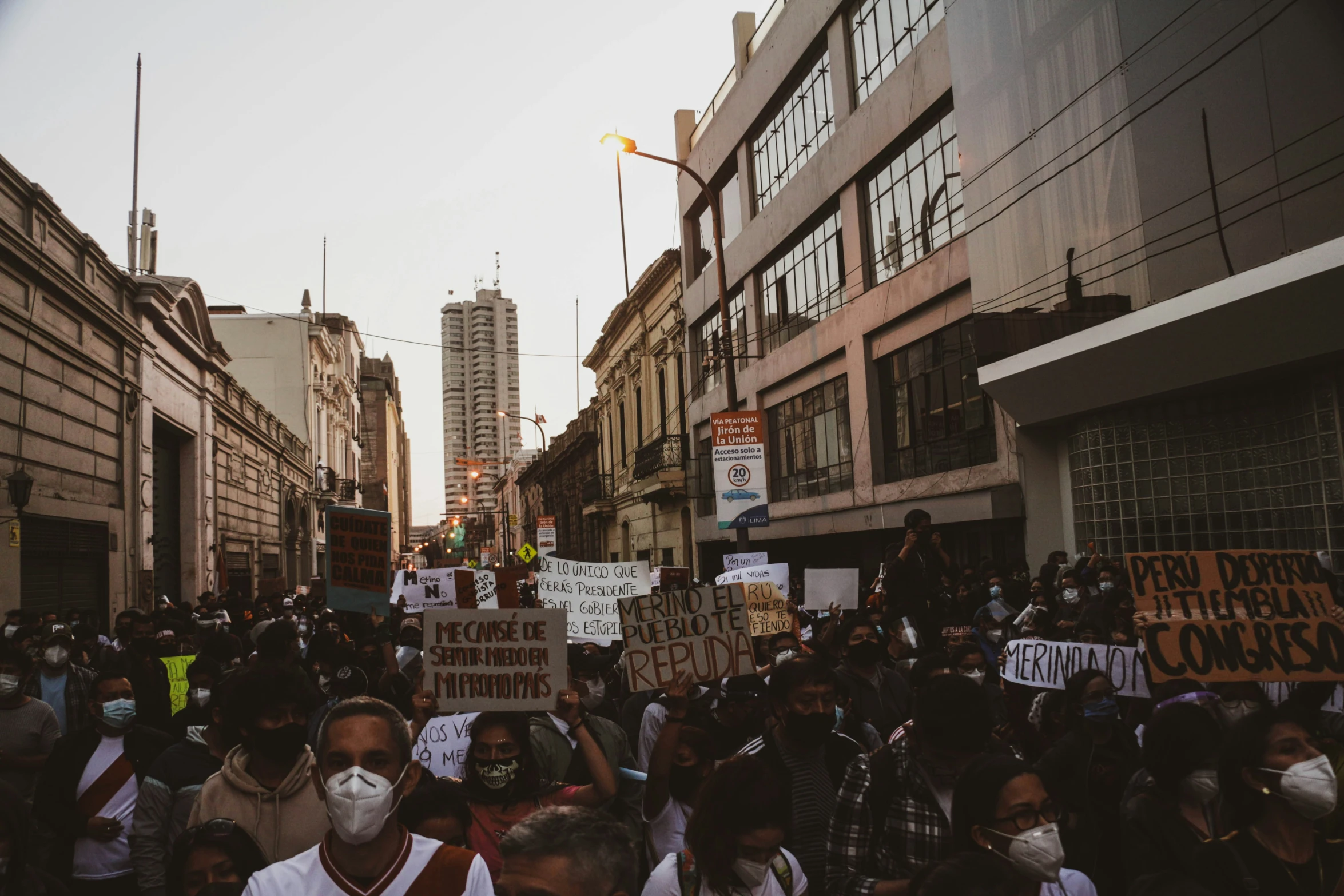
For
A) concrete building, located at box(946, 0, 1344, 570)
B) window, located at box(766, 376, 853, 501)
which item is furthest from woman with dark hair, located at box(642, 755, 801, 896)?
window, located at box(766, 376, 853, 501)

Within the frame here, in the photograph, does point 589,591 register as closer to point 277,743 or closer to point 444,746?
point 444,746

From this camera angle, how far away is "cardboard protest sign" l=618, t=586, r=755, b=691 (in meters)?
6.02

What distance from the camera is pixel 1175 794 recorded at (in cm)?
394

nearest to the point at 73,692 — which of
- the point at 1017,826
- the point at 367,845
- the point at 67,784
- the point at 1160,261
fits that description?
the point at 67,784

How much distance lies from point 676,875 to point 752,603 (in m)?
6.55

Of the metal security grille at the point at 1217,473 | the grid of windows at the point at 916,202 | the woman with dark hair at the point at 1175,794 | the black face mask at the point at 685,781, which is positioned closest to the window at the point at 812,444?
the grid of windows at the point at 916,202

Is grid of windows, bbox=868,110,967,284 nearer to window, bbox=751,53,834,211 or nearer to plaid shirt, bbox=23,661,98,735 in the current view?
window, bbox=751,53,834,211

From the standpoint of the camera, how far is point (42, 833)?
5.46 meters

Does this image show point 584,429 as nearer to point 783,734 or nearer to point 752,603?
point 752,603

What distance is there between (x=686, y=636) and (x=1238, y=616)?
278 cm

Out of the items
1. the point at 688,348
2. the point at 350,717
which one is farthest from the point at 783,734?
the point at 688,348

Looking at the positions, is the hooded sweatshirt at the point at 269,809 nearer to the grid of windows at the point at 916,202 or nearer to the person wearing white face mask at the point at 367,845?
the person wearing white face mask at the point at 367,845

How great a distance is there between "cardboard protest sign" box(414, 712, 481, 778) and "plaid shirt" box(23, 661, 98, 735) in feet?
12.1

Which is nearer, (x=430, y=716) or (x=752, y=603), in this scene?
(x=430, y=716)
